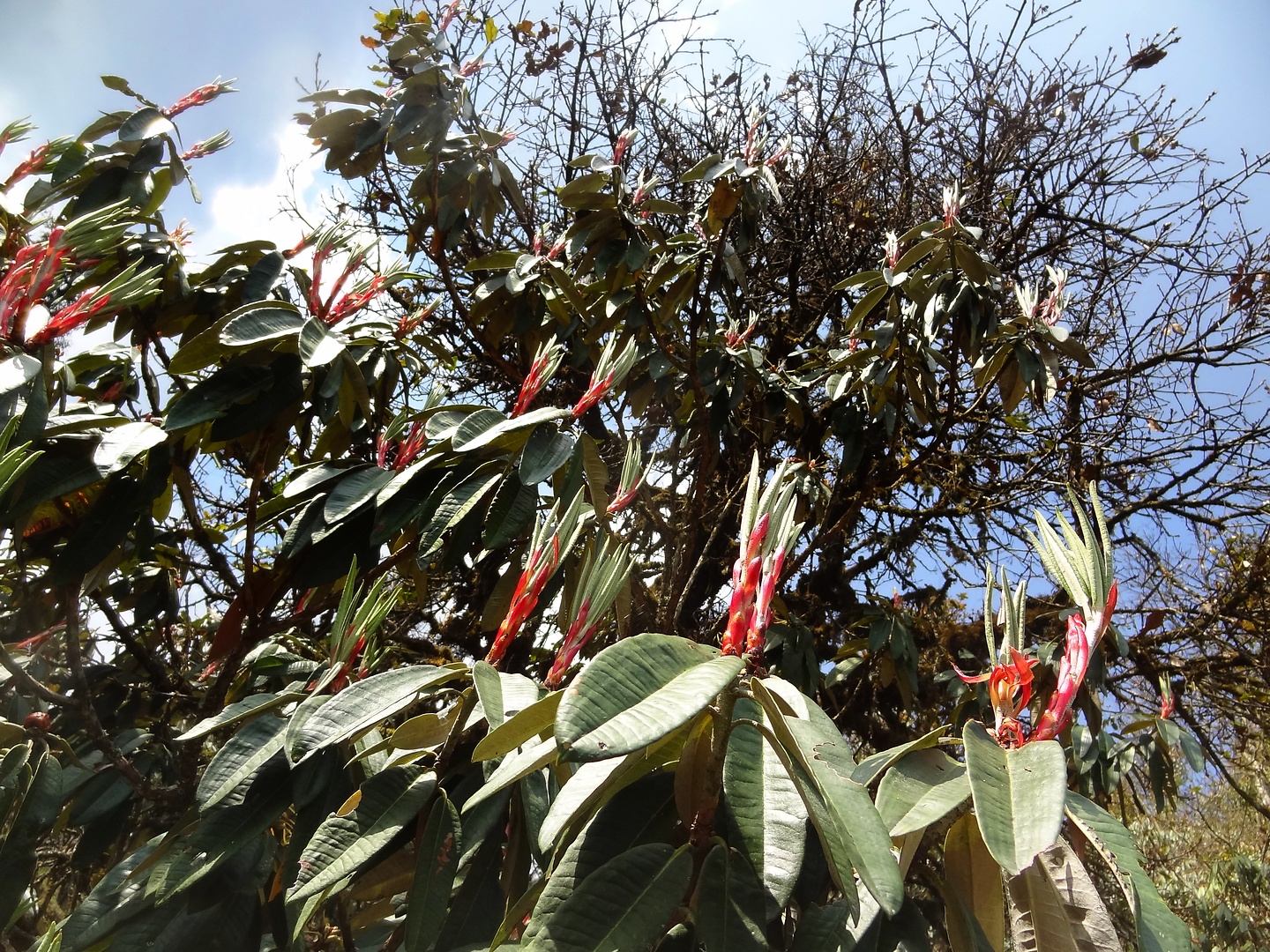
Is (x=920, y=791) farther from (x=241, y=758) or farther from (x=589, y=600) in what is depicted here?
(x=241, y=758)

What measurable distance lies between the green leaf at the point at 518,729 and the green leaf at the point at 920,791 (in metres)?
0.26

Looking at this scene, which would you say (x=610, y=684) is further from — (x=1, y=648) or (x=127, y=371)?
(x=127, y=371)

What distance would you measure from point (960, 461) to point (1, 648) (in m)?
3.14

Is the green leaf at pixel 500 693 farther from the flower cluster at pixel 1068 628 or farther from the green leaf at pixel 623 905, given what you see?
the flower cluster at pixel 1068 628

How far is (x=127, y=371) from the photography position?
1847 millimetres

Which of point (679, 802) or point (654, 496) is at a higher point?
point (654, 496)

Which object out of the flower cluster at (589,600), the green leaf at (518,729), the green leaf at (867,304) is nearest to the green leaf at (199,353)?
the flower cluster at (589,600)

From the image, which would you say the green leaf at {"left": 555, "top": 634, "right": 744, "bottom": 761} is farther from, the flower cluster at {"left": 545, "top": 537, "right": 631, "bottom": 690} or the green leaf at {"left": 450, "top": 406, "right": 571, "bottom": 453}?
the green leaf at {"left": 450, "top": 406, "right": 571, "bottom": 453}

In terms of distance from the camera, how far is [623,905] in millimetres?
624

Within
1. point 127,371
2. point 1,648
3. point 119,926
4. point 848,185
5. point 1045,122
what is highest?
point 1045,122

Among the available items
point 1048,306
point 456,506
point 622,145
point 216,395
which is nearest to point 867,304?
point 1048,306

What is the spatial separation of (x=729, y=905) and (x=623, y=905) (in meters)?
0.08

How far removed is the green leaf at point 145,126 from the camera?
1.76m

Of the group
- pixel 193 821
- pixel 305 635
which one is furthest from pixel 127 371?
pixel 193 821
